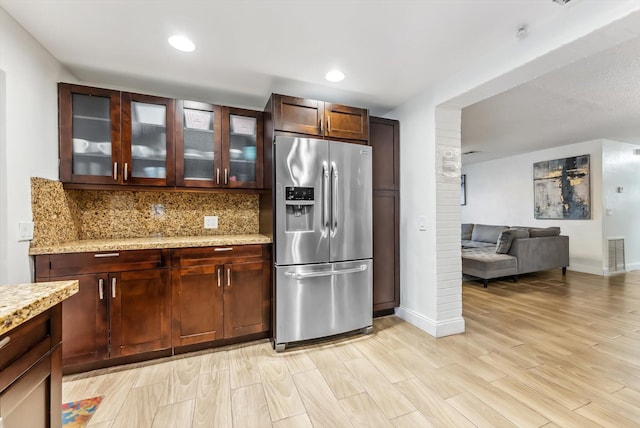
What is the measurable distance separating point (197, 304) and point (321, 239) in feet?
3.89

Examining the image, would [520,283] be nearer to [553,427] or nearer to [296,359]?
[553,427]

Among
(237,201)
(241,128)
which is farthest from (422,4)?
(237,201)

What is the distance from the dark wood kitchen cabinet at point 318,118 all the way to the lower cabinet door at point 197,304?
1.43 m

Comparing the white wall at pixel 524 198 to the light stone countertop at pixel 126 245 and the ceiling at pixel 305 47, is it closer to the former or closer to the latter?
the ceiling at pixel 305 47

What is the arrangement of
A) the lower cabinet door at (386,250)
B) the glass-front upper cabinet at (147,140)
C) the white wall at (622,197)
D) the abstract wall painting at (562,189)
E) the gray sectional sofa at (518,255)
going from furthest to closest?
the abstract wall painting at (562,189) → the white wall at (622,197) → the gray sectional sofa at (518,255) → the lower cabinet door at (386,250) → the glass-front upper cabinet at (147,140)

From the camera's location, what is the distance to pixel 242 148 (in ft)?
8.98

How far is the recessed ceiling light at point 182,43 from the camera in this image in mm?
1939

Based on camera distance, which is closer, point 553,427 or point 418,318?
point 553,427

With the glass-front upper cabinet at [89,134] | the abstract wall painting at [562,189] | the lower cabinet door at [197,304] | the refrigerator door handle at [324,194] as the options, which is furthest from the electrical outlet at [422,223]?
the abstract wall painting at [562,189]

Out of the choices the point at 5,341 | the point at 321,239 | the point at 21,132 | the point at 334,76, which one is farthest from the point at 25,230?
the point at 334,76

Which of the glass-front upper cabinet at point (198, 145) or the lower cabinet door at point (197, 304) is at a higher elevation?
the glass-front upper cabinet at point (198, 145)

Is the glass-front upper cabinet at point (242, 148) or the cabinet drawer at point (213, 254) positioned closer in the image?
the cabinet drawer at point (213, 254)

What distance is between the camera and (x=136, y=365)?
7.20 feet

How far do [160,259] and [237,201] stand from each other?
101cm
